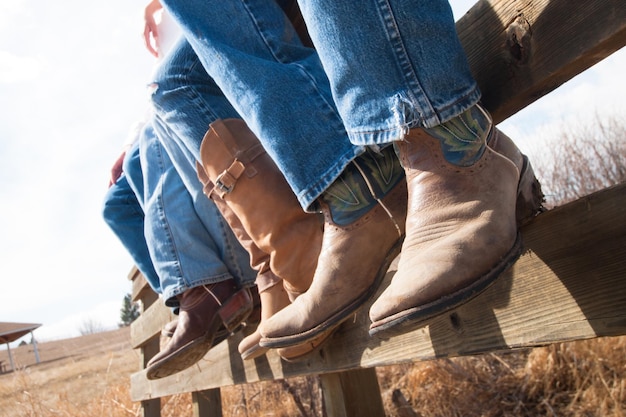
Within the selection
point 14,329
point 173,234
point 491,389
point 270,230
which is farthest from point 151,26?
point 14,329

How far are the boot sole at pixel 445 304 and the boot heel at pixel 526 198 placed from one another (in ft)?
0.45

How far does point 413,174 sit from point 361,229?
17 centimetres

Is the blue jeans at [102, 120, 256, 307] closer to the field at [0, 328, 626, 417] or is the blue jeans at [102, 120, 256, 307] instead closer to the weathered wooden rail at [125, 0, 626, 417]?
the weathered wooden rail at [125, 0, 626, 417]

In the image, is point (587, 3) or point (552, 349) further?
point (552, 349)

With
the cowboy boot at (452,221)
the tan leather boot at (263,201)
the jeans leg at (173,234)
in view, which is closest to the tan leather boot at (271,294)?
the tan leather boot at (263,201)

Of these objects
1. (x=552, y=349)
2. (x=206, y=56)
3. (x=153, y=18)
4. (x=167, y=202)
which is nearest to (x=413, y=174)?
(x=206, y=56)

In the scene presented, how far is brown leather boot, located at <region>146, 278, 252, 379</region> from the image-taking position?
5.09ft

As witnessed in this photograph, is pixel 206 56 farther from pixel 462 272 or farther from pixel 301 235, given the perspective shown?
pixel 462 272

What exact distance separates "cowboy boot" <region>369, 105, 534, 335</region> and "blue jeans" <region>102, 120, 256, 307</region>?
922 millimetres

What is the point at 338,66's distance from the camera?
2.71 ft

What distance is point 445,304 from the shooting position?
71cm

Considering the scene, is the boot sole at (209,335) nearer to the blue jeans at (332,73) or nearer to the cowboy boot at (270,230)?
the cowboy boot at (270,230)

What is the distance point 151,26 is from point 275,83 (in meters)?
0.93

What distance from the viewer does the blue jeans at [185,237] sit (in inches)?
63.5
